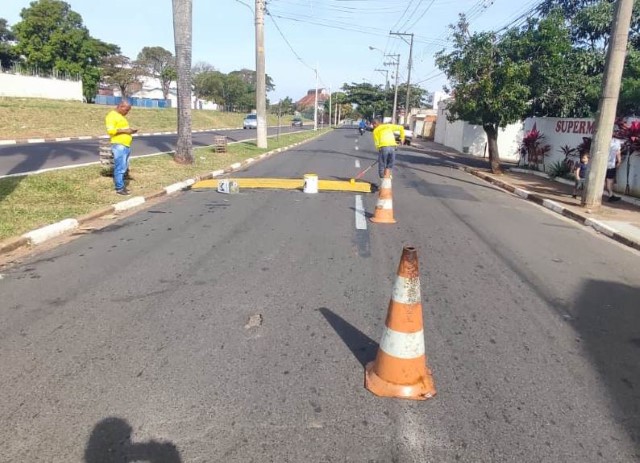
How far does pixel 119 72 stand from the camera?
220ft

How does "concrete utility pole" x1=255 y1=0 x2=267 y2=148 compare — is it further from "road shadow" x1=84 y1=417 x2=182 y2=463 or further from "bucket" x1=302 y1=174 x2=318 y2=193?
"road shadow" x1=84 y1=417 x2=182 y2=463

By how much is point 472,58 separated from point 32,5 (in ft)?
173

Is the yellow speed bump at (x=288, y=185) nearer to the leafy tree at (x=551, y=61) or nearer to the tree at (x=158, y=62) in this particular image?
the leafy tree at (x=551, y=61)

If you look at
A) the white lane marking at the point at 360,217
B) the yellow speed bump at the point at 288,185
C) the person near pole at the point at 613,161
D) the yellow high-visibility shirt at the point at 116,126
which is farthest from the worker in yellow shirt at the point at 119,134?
the person near pole at the point at 613,161

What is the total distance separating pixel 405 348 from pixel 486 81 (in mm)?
15168

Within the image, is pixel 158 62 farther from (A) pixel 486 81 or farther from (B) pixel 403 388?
(B) pixel 403 388

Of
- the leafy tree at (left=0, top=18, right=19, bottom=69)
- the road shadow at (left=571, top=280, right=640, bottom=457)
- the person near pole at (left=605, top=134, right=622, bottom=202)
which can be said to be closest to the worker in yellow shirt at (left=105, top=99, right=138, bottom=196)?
the road shadow at (left=571, top=280, right=640, bottom=457)

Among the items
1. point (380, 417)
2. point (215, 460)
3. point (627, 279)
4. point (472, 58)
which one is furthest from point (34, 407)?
point (472, 58)

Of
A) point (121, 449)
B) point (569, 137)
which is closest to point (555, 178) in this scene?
point (569, 137)

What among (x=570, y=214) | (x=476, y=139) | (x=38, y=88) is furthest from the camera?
(x=38, y=88)

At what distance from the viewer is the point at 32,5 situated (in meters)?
51.1

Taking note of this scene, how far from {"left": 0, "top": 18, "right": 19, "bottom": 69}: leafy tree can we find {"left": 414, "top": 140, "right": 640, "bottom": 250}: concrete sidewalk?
2222 inches

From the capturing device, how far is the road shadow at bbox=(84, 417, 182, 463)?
243 cm

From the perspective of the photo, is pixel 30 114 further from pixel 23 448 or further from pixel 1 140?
pixel 23 448
